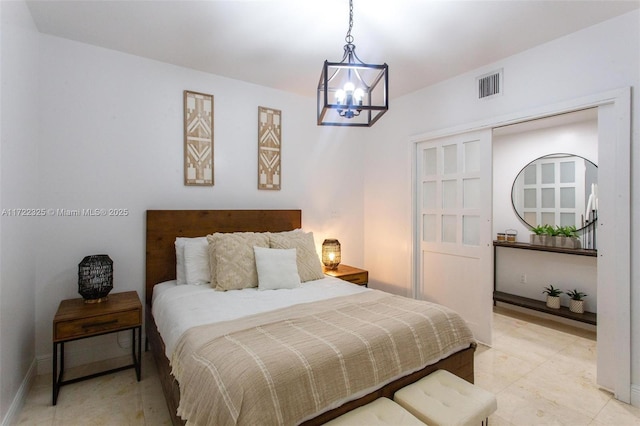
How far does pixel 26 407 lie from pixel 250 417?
6.44ft

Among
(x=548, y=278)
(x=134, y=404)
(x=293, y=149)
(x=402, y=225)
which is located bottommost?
(x=134, y=404)

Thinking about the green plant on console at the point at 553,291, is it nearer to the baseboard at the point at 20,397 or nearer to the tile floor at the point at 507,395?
the tile floor at the point at 507,395

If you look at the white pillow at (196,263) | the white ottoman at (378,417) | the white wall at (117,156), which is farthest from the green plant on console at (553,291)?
the white pillow at (196,263)

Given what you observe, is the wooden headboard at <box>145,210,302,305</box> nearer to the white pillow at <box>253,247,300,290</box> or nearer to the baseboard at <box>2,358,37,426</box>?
the white pillow at <box>253,247,300,290</box>

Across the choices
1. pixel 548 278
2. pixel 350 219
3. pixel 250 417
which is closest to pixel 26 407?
pixel 250 417

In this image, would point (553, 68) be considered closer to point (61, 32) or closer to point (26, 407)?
point (61, 32)

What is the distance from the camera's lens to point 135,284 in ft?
9.12

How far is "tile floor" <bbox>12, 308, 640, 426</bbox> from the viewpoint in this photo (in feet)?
6.36

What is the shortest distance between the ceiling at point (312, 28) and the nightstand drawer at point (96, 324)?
220cm

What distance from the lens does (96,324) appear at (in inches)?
84.7

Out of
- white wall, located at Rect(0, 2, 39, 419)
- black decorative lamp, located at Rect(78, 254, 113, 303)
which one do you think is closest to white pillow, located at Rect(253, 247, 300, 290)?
black decorative lamp, located at Rect(78, 254, 113, 303)

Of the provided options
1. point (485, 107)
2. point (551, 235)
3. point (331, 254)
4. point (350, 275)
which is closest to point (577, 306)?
point (551, 235)

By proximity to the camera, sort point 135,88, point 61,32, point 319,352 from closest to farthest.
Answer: point 319,352 → point 61,32 → point 135,88

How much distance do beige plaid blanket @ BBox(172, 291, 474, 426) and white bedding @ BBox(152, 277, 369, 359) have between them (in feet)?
0.48
